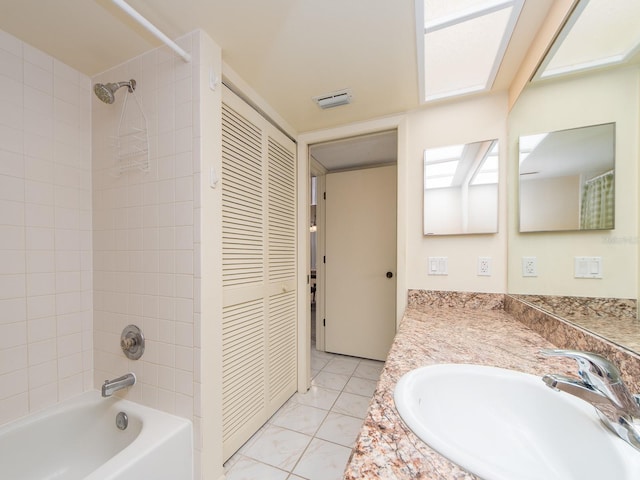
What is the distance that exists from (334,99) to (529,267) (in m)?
1.48

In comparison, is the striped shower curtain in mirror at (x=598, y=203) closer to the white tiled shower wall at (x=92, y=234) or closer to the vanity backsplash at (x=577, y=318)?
the vanity backsplash at (x=577, y=318)

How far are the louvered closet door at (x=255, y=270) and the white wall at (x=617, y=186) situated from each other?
1479 mm

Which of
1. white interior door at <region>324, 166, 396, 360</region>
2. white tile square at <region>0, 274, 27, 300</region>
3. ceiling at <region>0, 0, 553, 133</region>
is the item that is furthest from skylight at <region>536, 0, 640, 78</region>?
white tile square at <region>0, 274, 27, 300</region>

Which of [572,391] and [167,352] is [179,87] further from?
[572,391]

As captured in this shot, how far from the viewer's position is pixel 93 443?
4.22 ft

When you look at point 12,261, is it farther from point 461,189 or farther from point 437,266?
point 461,189

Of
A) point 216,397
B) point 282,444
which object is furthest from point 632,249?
point 282,444

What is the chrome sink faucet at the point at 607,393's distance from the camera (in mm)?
494

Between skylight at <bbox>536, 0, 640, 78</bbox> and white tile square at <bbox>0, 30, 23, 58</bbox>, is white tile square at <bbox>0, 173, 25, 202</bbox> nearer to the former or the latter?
white tile square at <bbox>0, 30, 23, 58</bbox>

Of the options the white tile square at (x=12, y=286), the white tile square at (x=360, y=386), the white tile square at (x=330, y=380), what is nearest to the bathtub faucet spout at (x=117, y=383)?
the white tile square at (x=12, y=286)

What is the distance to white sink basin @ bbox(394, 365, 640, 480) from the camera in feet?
1.55

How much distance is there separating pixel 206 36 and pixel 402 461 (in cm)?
164

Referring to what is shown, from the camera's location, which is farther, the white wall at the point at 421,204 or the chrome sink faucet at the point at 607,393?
the white wall at the point at 421,204

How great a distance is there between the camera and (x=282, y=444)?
1.56 m
